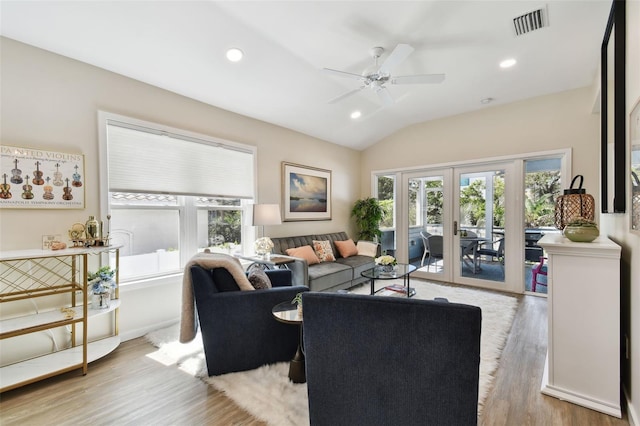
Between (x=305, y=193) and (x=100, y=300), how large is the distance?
10.6 feet

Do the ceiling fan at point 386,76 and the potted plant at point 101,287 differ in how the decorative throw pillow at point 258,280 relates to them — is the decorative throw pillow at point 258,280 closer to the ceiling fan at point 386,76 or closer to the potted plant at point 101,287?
the potted plant at point 101,287

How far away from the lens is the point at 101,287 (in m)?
2.51

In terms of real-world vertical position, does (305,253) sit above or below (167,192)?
below

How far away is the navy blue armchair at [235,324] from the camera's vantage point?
2166 millimetres

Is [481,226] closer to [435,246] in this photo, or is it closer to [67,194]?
[435,246]

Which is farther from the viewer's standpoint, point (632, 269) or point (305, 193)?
point (305, 193)

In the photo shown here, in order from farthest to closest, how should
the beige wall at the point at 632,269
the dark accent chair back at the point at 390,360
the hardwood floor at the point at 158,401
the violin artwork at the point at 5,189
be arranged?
1. the violin artwork at the point at 5,189
2. the hardwood floor at the point at 158,401
3. the beige wall at the point at 632,269
4. the dark accent chair back at the point at 390,360

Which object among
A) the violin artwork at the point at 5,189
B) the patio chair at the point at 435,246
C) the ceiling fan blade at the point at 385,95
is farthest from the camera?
the patio chair at the point at 435,246

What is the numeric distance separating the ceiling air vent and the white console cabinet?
2.11 m

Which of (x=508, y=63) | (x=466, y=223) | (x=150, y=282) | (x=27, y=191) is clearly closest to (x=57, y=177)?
(x=27, y=191)

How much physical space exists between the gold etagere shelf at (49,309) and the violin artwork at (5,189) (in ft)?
1.54

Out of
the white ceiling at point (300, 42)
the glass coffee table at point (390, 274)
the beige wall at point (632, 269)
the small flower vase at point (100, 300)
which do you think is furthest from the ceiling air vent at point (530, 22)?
the small flower vase at point (100, 300)

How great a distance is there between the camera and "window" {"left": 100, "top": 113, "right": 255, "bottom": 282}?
2.97 m

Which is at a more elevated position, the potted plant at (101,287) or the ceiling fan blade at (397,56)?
the ceiling fan blade at (397,56)
